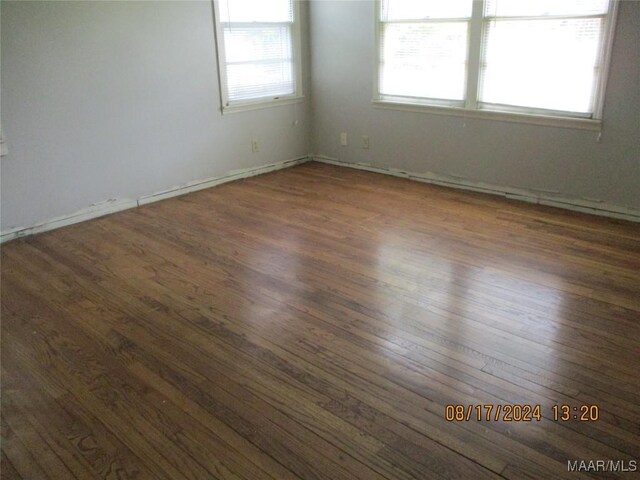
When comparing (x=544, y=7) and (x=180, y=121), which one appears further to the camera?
(x=180, y=121)

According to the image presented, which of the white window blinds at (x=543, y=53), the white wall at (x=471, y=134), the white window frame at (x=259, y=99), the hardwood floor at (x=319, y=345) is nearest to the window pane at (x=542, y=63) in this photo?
the white window blinds at (x=543, y=53)

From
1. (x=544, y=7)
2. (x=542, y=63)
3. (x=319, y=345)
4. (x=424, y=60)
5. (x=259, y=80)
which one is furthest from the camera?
(x=259, y=80)

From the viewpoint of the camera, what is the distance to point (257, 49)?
16.5 feet

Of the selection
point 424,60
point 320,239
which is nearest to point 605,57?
point 424,60

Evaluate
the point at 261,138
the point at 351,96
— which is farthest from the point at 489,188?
the point at 261,138

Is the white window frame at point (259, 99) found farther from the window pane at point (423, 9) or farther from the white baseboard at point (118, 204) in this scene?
the window pane at point (423, 9)

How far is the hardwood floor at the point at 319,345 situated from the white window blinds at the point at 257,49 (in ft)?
5.21

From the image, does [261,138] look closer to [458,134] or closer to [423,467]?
[458,134]

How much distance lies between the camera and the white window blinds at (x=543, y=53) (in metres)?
3.74

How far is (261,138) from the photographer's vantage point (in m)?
5.32

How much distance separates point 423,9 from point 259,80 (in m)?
1.61

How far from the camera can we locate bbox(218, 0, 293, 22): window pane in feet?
15.4

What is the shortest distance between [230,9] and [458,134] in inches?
88.2

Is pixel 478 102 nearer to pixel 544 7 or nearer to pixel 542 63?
pixel 542 63
